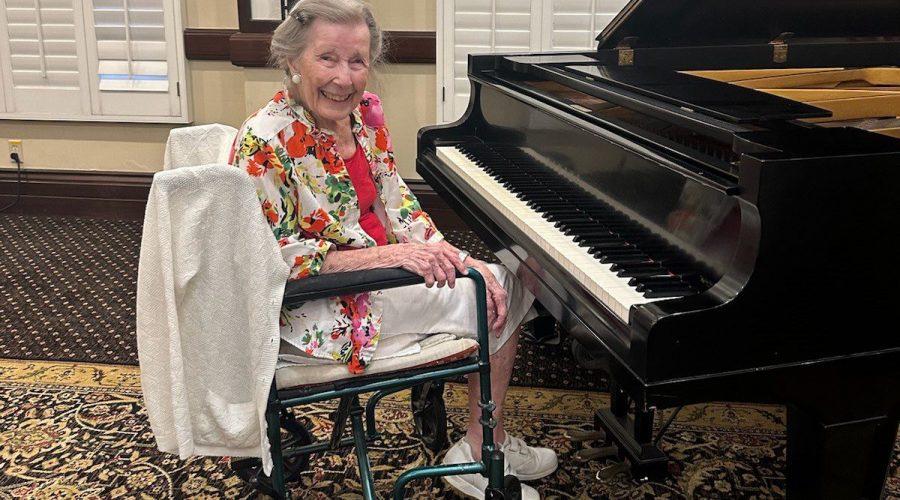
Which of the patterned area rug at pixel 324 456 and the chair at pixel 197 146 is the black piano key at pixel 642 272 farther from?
the chair at pixel 197 146

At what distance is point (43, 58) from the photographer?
4.64m

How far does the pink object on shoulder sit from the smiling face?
0.66 feet

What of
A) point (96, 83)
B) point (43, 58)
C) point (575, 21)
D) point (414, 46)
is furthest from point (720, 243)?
point (43, 58)

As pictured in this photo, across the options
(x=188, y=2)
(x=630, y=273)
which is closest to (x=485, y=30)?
(x=188, y=2)

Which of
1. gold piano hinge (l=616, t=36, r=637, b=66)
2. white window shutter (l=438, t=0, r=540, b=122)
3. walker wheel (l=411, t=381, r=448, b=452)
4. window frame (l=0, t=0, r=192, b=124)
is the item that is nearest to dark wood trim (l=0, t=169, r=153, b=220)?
window frame (l=0, t=0, r=192, b=124)

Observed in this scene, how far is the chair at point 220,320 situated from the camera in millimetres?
1630

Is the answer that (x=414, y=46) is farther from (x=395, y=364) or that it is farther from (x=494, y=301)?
(x=395, y=364)

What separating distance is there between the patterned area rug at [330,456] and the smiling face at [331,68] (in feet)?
3.33

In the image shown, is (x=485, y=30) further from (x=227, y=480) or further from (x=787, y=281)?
(x=787, y=281)

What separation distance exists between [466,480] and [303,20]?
1171 millimetres

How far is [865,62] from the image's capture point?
8.49 ft

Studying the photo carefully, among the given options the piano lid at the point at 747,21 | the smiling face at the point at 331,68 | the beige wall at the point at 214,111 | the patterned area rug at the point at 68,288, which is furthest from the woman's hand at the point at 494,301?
the beige wall at the point at 214,111

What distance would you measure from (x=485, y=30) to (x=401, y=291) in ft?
8.33

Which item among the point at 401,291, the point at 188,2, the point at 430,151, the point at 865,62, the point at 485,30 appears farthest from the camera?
the point at 188,2
